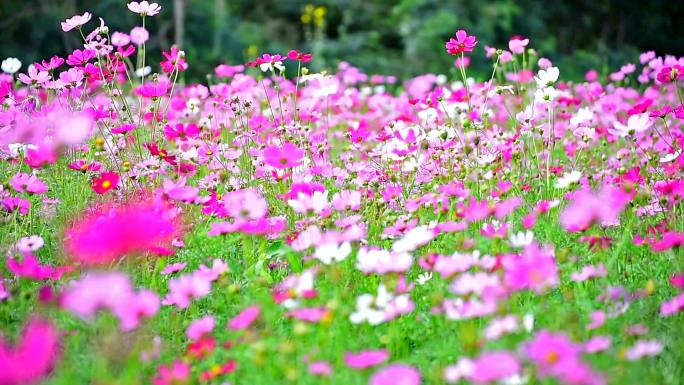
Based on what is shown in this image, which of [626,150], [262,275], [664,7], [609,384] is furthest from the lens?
[664,7]

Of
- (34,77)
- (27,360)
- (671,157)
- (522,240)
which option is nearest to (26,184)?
(34,77)

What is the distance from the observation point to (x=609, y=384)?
1281 mm

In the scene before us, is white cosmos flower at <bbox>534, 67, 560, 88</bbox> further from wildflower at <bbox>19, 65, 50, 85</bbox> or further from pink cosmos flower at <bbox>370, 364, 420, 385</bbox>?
wildflower at <bbox>19, 65, 50, 85</bbox>

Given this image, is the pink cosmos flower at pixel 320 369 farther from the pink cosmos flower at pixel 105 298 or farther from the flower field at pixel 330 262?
the pink cosmos flower at pixel 105 298

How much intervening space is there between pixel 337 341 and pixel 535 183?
1322 mm

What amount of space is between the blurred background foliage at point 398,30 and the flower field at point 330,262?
172 inches

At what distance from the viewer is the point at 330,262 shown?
5.14ft

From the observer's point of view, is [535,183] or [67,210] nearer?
[67,210]

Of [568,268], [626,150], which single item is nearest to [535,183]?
[626,150]

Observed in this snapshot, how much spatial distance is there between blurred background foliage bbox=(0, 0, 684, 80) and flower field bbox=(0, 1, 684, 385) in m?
4.36

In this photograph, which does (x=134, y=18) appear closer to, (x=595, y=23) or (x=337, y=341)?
(x=595, y=23)

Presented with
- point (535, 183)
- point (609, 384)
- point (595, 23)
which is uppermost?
point (609, 384)

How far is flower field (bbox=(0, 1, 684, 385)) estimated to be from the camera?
1.26 m

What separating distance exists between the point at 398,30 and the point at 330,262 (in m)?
8.05
